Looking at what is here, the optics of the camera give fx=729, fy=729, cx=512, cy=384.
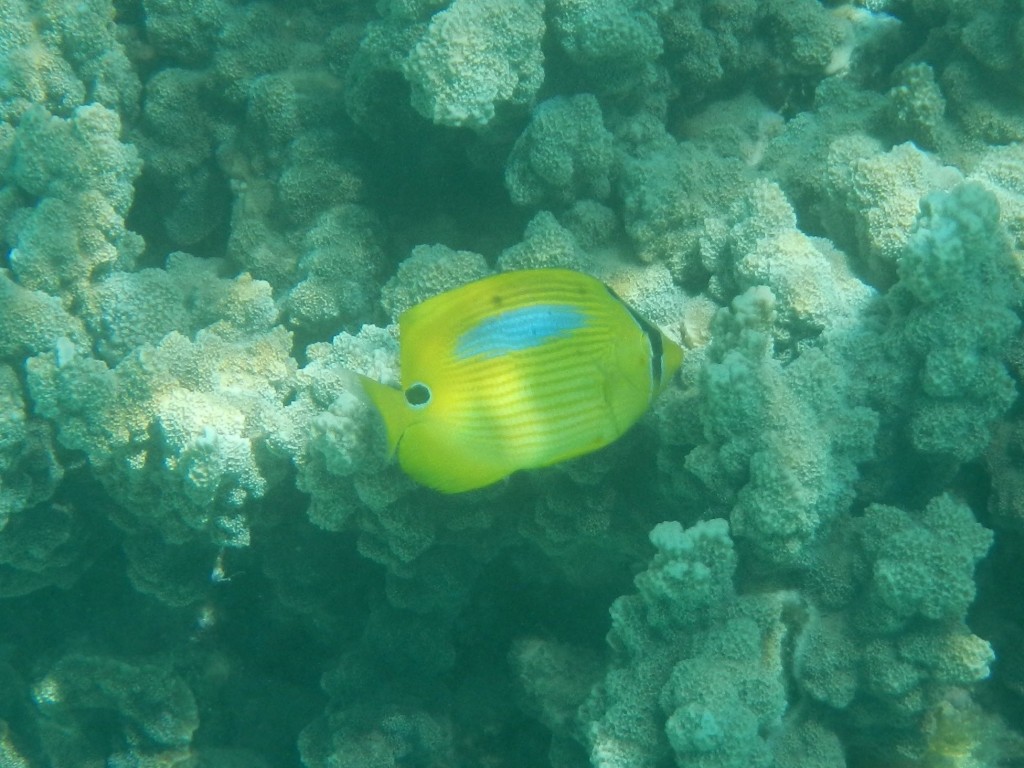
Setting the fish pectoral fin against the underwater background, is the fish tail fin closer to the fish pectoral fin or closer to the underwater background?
the fish pectoral fin

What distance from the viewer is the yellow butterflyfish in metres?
2.05

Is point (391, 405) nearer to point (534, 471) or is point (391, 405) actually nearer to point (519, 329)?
point (519, 329)

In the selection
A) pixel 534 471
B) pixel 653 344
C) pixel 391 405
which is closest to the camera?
pixel 391 405

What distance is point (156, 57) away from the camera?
4199 mm

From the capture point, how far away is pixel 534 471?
294 centimetres

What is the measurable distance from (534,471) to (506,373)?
96cm

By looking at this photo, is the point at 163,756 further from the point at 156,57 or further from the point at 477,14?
the point at 477,14

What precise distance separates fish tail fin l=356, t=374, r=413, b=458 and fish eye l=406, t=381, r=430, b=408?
0.02 m

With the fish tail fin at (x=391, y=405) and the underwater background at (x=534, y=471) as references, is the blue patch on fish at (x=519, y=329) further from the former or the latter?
the underwater background at (x=534, y=471)

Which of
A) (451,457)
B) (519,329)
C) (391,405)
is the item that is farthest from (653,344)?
(391,405)

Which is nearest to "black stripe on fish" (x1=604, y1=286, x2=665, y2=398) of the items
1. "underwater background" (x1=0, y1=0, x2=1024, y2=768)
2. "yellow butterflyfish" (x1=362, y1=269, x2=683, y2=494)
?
"yellow butterflyfish" (x1=362, y1=269, x2=683, y2=494)

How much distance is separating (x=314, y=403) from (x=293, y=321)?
25.5 inches

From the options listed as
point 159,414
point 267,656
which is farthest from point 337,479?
point 267,656

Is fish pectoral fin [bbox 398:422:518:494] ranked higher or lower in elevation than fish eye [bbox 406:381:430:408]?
lower
